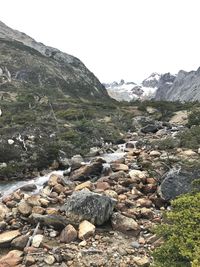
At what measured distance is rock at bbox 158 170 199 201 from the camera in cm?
1411

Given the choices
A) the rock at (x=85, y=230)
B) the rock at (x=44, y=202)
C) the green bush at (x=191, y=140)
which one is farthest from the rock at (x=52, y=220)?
the green bush at (x=191, y=140)

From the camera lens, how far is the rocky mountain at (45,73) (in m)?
70.1

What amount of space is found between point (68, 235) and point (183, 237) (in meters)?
4.57

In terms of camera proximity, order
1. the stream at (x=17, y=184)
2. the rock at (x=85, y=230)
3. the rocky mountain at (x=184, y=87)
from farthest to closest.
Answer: the rocky mountain at (x=184, y=87)
the stream at (x=17, y=184)
the rock at (x=85, y=230)

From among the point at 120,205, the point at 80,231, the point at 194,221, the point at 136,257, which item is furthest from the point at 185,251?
the point at 120,205

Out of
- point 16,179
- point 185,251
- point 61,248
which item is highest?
point 185,251

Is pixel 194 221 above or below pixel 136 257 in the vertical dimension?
above

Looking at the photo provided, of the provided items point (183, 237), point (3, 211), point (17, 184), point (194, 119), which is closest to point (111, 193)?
point (3, 211)

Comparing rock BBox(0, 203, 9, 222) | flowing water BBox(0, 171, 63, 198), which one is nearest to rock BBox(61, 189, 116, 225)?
rock BBox(0, 203, 9, 222)

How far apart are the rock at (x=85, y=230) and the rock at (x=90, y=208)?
37 cm

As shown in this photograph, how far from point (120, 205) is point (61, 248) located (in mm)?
3615

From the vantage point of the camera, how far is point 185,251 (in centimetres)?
746

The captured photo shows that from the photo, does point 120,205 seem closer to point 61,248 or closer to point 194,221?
point 61,248

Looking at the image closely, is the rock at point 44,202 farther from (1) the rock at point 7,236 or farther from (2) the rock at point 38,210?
(1) the rock at point 7,236
